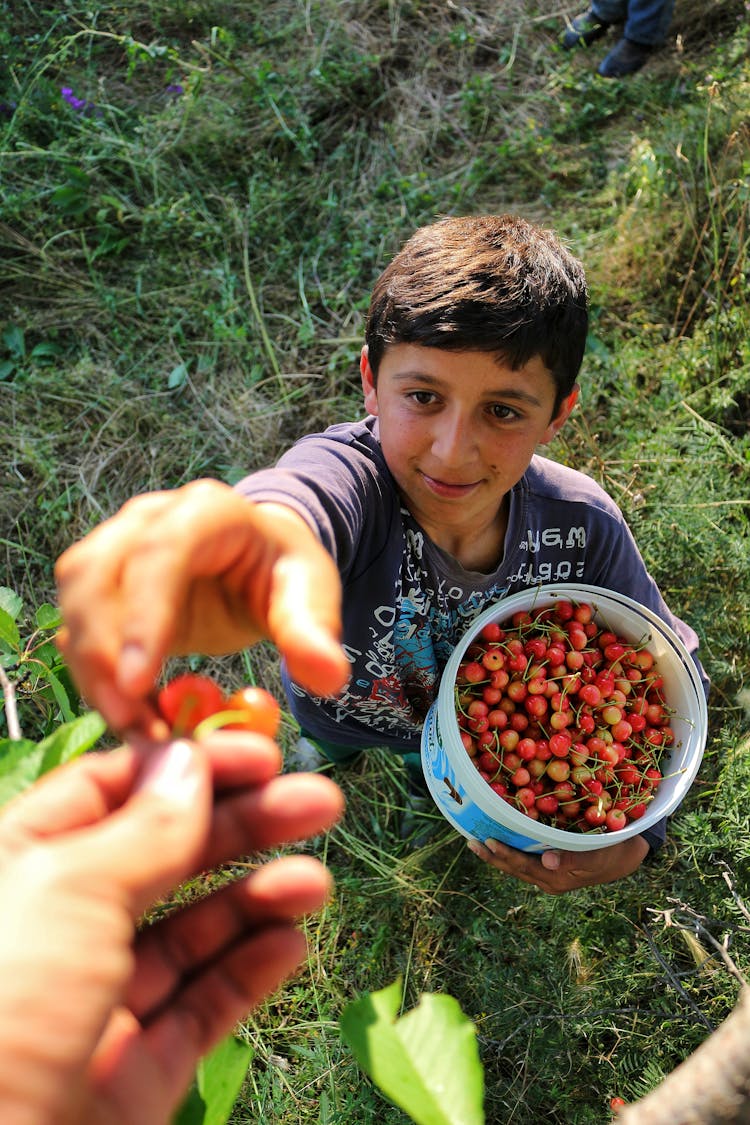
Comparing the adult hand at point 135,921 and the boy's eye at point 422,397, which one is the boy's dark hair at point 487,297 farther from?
the adult hand at point 135,921

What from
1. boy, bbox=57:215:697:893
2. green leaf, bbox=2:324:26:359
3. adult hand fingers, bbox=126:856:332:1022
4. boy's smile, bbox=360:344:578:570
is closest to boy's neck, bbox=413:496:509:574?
boy, bbox=57:215:697:893

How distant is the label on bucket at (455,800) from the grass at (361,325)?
655 mm

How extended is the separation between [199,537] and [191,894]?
1932 mm

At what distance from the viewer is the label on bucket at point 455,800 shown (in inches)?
65.2

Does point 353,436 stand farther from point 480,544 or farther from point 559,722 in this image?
point 559,722

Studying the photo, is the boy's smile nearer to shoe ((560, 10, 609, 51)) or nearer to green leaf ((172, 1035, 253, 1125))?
green leaf ((172, 1035, 253, 1125))

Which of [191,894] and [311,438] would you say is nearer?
[311,438]

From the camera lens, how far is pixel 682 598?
8.34ft

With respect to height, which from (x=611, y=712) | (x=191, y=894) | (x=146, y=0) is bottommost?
(x=191, y=894)

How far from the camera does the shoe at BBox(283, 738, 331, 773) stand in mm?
2707

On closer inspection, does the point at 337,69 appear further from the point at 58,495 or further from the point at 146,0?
the point at 58,495

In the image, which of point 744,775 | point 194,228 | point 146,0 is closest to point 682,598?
point 744,775

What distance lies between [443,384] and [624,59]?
3.14 metres

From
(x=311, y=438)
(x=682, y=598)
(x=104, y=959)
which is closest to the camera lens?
(x=104, y=959)
